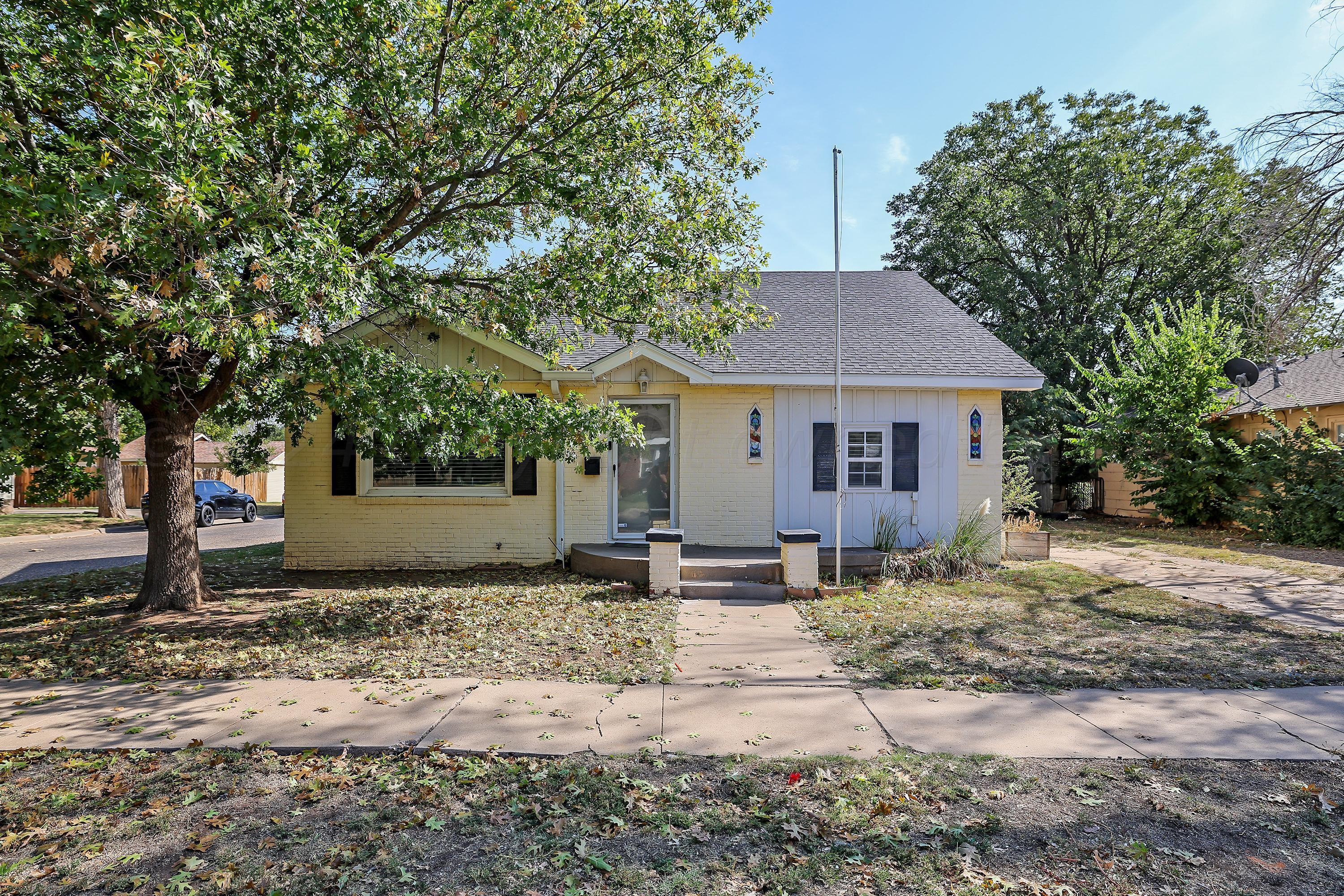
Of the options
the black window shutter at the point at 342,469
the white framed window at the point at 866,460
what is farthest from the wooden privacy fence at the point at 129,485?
the white framed window at the point at 866,460

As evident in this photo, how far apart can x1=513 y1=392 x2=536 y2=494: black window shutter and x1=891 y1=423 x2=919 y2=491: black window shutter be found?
224 inches

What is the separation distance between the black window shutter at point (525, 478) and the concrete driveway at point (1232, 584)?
349 inches

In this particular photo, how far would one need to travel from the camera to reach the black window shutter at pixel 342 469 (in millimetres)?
10727

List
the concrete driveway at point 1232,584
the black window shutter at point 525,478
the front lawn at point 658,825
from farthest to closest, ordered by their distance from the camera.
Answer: the black window shutter at point 525,478, the concrete driveway at point 1232,584, the front lawn at point 658,825

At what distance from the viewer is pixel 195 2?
217 inches

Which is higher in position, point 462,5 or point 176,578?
point 462,5

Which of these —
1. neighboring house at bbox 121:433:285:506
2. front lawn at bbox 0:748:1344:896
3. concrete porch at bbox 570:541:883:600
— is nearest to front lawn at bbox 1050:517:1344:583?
concrete porch at bbox 570:541:883:600

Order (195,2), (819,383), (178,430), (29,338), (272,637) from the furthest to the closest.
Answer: (819,383) → (178,430) → (272,637) → (195,2) → (29,338)

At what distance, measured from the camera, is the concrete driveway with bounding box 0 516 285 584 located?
1258cm

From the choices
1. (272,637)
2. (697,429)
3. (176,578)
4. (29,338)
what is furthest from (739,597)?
(29,338)

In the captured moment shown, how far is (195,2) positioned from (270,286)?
2488 mm

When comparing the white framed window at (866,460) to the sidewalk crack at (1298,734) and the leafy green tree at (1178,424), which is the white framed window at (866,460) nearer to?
the sidewalk crack at (1298,734)

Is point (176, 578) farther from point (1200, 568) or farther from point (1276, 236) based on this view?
point (1276, 236)

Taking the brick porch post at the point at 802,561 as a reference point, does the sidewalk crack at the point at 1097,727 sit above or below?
below
